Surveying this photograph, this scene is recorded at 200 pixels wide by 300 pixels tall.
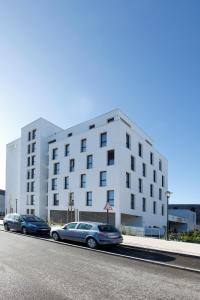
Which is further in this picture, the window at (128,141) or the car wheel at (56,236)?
the window at (128,141)

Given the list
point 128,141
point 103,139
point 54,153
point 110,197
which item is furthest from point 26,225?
point 54,153

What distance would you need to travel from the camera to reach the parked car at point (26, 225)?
2006cm

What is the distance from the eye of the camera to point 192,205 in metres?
77.9

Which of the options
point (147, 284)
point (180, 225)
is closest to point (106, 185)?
point (147, 284)

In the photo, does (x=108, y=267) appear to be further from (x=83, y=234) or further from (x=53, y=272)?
(x=83, y=234)

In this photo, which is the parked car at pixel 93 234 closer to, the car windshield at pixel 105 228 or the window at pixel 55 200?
the car windshield at pixel 105 228

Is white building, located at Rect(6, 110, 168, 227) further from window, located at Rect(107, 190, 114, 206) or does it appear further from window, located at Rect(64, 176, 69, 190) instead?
window, located at Rect(64, 176, 69, 190)

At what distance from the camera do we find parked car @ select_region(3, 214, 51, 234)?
790 inches

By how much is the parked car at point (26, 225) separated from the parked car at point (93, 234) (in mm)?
4589

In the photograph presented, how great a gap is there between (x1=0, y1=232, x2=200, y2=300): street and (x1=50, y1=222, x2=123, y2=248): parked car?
2.73m

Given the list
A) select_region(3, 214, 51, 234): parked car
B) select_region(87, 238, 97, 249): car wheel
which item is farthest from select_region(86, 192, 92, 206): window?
select_region(87, 238, 97, 249): car wheel

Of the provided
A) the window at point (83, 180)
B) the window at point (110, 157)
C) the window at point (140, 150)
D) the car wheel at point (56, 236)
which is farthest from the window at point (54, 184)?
the car wheel at point (56, 236)

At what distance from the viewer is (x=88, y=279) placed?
776cm

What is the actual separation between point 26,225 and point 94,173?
15.4 meters
